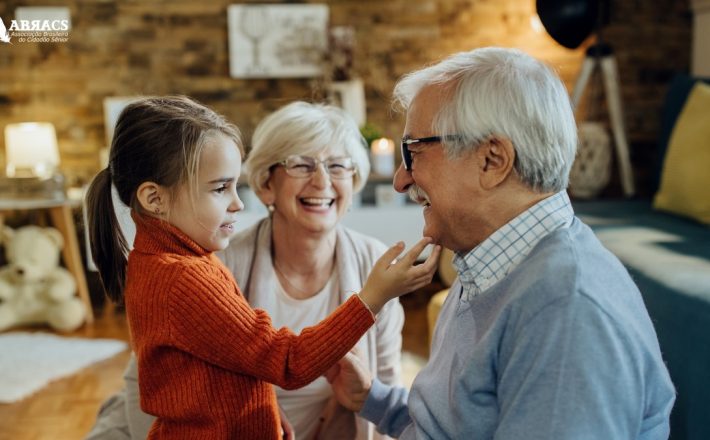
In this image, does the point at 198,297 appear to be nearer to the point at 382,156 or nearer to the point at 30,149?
the point at 382,156

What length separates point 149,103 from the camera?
135 cm

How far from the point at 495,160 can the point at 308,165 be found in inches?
31.0

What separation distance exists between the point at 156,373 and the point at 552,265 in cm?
69

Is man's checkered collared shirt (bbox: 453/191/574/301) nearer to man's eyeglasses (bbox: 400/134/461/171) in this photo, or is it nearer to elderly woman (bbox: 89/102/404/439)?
man's eyeglasses (bbox: 400/134/461/171)

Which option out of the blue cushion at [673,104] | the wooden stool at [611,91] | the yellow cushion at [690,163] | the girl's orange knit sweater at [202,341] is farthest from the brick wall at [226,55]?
the girl's orange knit sweater at [202,341]

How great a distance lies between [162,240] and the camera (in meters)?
1.31

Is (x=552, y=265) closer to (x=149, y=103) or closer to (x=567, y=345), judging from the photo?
(x=567, y=345)

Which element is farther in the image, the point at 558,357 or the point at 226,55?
the point at 226,55

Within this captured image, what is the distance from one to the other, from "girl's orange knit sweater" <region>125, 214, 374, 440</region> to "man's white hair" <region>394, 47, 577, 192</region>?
0.36 meters

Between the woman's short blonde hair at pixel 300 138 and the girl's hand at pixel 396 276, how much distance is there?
61 centimetres

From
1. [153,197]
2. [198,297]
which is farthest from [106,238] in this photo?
[198,297]

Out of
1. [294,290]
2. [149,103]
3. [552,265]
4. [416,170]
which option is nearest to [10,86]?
[294,290]

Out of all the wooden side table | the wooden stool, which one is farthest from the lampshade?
the wooden stool

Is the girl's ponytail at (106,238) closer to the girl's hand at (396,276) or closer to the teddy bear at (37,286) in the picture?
the girl's hand at (396,276)
